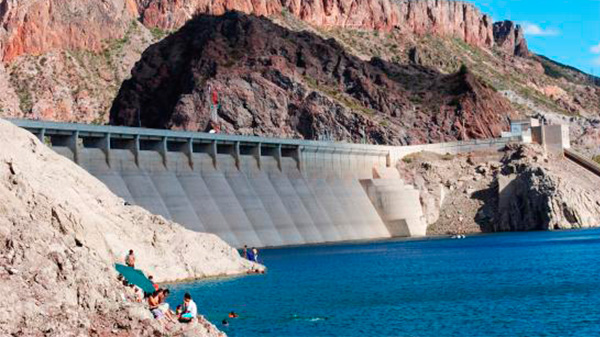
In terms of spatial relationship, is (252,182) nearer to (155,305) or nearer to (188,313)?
(188,313)

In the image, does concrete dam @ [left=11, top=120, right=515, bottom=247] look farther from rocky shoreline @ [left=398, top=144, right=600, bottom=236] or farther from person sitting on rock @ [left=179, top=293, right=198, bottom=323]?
person sitting on rock @ [left=179, top=293, right=198, bottom=323]

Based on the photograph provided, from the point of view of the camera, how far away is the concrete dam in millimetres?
95188

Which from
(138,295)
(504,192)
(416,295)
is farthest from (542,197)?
(138,295)

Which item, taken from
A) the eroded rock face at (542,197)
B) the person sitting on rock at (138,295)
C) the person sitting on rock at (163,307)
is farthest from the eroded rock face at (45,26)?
the person sitting on rock at (163,307)

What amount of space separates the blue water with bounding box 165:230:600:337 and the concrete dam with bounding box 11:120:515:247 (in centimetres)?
1185

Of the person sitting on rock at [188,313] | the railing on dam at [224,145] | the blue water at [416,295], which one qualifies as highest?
the railing on dam at [224,145]

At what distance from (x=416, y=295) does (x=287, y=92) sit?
4029 inches

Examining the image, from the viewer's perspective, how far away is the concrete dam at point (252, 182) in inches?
3748

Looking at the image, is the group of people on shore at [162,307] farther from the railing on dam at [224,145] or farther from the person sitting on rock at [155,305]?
the railing on dam at [224,145]

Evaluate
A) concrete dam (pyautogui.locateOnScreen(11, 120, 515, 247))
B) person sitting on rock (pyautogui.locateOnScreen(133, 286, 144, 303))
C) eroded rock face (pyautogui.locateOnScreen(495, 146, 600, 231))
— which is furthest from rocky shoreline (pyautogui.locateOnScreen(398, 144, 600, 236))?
person sitting on rock (pyautogui.locateOnScreen(133, 286, 144, 303))

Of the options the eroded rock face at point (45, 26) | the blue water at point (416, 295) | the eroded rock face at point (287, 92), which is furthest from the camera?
the eroded rock face at point (45, 26)

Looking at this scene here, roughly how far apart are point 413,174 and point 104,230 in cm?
8466

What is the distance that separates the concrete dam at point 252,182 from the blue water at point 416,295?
11850 millimetres

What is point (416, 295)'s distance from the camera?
54406 millimetres
